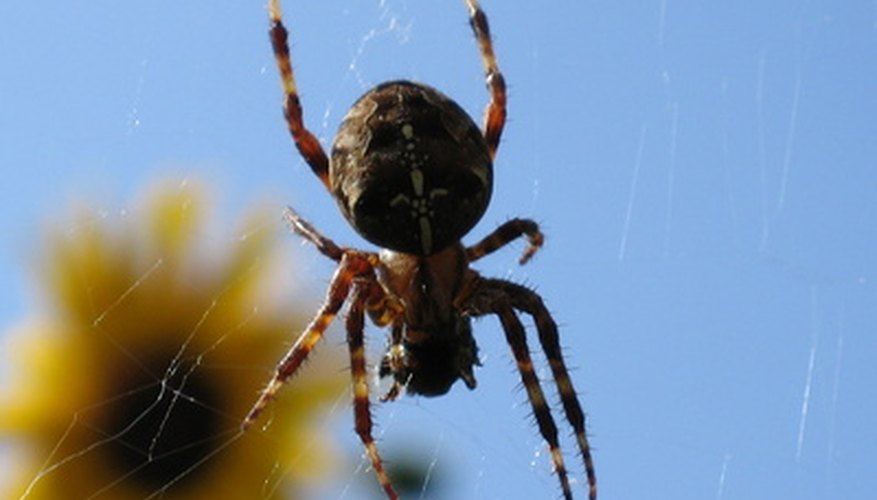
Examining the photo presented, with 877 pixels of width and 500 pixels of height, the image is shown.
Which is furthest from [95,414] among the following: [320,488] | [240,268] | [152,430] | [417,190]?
[417,190]

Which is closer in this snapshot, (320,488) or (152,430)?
(320,488)

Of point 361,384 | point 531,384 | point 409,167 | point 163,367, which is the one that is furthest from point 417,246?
point 163,367

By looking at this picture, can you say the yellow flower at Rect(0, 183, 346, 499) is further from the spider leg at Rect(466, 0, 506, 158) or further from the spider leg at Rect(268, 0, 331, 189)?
the spider leg at Rect(466, 0, 506, 158)

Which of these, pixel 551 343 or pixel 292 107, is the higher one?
pixel 292 107

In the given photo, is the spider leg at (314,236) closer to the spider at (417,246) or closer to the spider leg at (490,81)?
the spider at (417,246)

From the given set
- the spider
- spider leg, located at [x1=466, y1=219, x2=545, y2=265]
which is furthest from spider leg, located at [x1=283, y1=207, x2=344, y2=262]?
spider leg, located at [x1=466, y1=219, x2=545, y2=265]

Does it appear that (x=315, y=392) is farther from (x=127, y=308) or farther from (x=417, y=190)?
(x=417, y=190)

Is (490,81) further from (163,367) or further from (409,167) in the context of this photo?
(163,367)
